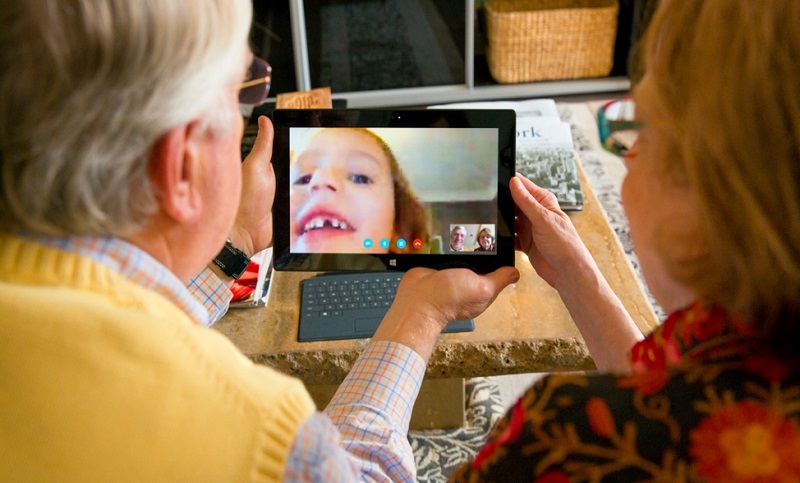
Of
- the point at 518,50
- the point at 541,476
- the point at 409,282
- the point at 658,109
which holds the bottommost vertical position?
the point at 518,50

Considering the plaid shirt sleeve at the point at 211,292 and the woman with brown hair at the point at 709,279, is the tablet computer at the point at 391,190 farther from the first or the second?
the woman with brown hair at the point at 709,279

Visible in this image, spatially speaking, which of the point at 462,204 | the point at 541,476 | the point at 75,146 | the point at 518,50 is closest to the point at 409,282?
the point at 462,204

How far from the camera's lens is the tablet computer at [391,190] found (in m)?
1.15

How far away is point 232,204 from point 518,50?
2.53 meters

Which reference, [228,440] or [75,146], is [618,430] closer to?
[228,440]

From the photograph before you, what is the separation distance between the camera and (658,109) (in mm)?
635

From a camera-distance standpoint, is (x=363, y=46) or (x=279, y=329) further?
(x=363, y=46)

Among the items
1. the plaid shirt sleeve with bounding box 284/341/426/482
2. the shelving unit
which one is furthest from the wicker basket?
the plaid shirt sleeve with bounding box 284/341/426/482

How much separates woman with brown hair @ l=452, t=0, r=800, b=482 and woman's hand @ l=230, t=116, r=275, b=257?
2.06ft

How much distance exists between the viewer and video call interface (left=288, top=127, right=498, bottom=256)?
116 cm

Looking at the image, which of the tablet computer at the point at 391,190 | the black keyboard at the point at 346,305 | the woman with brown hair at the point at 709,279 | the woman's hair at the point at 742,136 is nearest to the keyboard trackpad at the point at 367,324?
the black keyboard at the point at 346,305

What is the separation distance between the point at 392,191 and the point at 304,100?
1.54ft

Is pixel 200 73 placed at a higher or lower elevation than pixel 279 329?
higher

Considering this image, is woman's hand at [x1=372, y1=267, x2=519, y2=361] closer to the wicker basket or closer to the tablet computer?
the tablet computer
